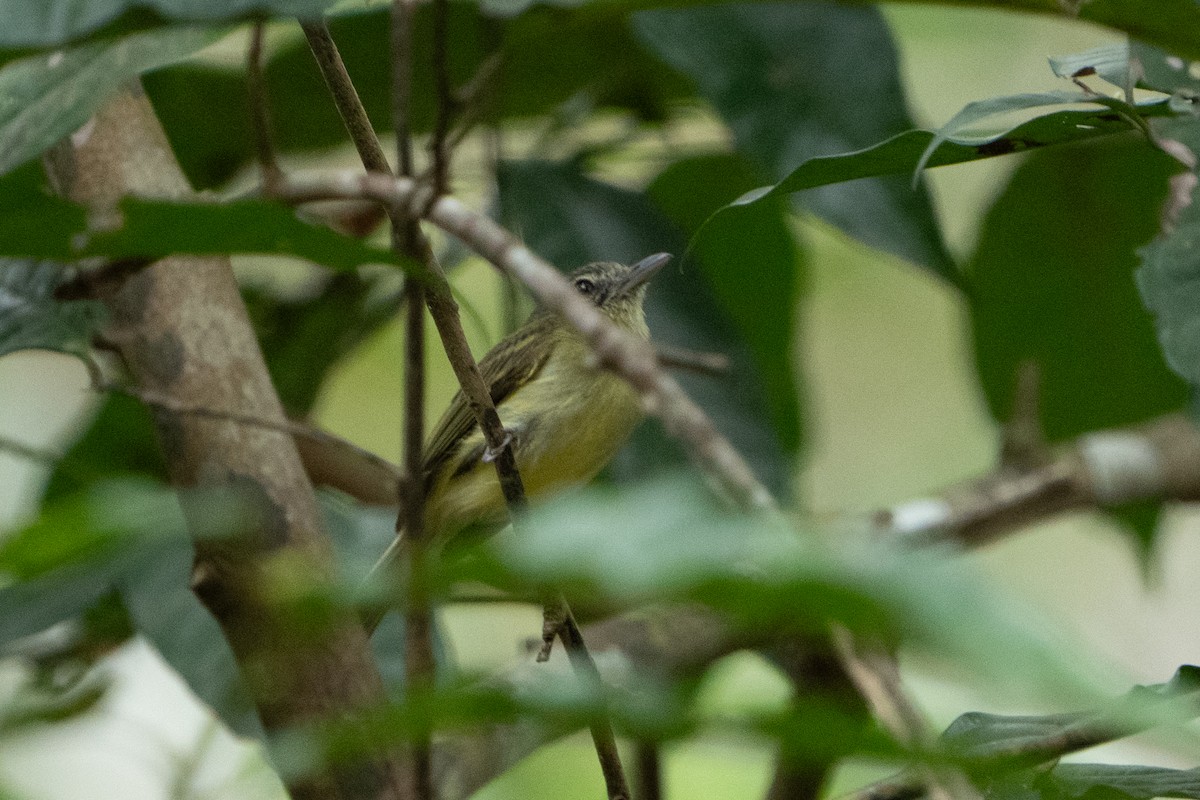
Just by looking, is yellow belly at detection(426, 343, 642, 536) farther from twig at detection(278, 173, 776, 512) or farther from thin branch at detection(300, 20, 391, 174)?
twig at detection(278, 173, 776, 512)

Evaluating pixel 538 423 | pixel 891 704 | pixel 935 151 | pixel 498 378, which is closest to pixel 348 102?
pixel 935 151

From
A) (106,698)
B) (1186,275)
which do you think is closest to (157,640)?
(106,698)

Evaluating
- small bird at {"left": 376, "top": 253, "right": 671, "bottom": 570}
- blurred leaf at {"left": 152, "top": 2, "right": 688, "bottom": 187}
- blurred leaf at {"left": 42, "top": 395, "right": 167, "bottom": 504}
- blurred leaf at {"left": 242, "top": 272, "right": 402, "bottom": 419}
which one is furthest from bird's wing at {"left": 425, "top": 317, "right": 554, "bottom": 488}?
blurred leaf at {"left": 42, "top": 395, "right": 167, "bottom": 504}

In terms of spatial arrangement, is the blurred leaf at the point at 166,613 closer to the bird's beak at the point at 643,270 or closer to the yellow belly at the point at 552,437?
the yellow belly at the point at 552,437

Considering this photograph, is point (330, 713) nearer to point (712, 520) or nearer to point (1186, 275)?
point (1186, 275)

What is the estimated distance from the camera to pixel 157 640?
2672mm

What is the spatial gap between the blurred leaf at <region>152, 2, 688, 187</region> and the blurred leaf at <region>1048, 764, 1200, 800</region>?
7.60 ft

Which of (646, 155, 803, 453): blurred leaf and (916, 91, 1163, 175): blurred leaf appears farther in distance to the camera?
(646, 155, 803, 453): blurred leaf

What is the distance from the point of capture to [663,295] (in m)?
3.59

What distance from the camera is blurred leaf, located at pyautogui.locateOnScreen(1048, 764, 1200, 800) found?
1534 mm

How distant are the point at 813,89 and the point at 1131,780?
6.47 ft

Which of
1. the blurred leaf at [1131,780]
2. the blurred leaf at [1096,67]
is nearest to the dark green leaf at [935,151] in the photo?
the blurred leaf at [1096,67]

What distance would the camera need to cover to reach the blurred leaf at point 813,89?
9.71 feet

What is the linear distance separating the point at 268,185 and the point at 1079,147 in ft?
9.10
